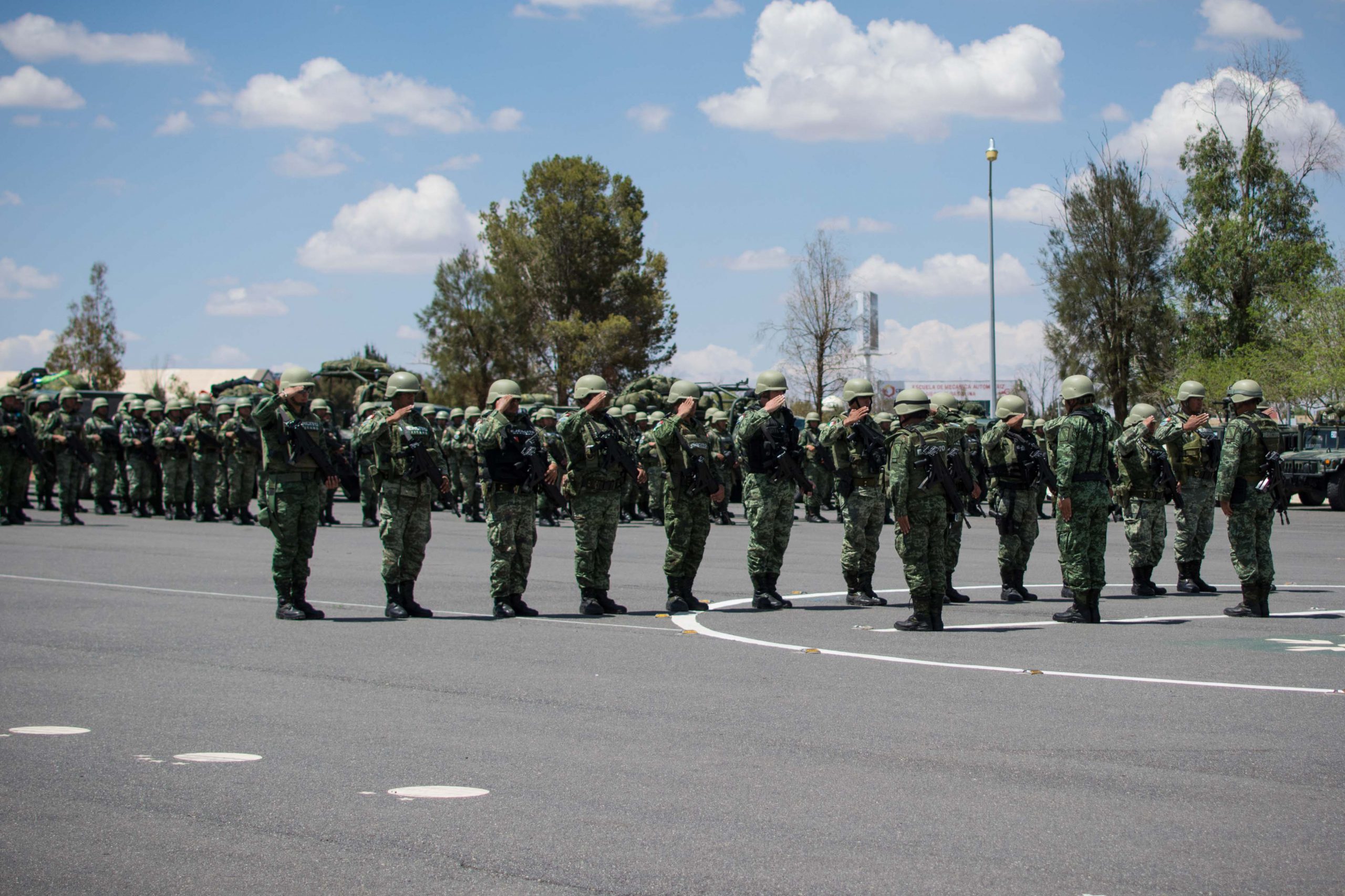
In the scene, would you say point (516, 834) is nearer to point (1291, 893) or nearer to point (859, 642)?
point (1291, 893)

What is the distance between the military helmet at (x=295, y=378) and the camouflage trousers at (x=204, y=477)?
13.5 meters

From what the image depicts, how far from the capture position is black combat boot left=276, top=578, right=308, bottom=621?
1083 centimetres

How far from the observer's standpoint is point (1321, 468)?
30.0 meters

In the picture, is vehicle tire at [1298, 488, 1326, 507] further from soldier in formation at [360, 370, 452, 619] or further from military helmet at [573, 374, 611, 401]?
soldier in formation at [360, 370, 452, 619]

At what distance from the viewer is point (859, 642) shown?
383 inches

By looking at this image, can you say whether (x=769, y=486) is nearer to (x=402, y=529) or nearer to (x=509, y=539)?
(x=509, y=539)

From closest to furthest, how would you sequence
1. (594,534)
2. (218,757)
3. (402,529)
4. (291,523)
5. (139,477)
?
(218,757) < (291,523) < (402,529) < (594,534) < (139,477)

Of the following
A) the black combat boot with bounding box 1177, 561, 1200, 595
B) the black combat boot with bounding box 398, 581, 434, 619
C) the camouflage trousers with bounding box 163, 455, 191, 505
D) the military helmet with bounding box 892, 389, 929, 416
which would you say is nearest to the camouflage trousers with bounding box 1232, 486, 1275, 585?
the black combat boot with bounding box 1177, 561, 1200, 595

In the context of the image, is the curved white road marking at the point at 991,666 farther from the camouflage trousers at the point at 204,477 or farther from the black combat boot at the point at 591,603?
the camouflage trousers at the point at 204,477

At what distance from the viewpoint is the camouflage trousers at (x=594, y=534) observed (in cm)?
1156

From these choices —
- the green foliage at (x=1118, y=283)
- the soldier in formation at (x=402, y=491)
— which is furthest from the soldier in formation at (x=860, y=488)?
the green foliage at (x=1118, y=283)

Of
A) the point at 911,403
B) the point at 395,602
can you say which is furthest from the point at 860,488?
the point at 395,602

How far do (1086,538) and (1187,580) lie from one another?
3.52m

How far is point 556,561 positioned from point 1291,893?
12.8 metres
